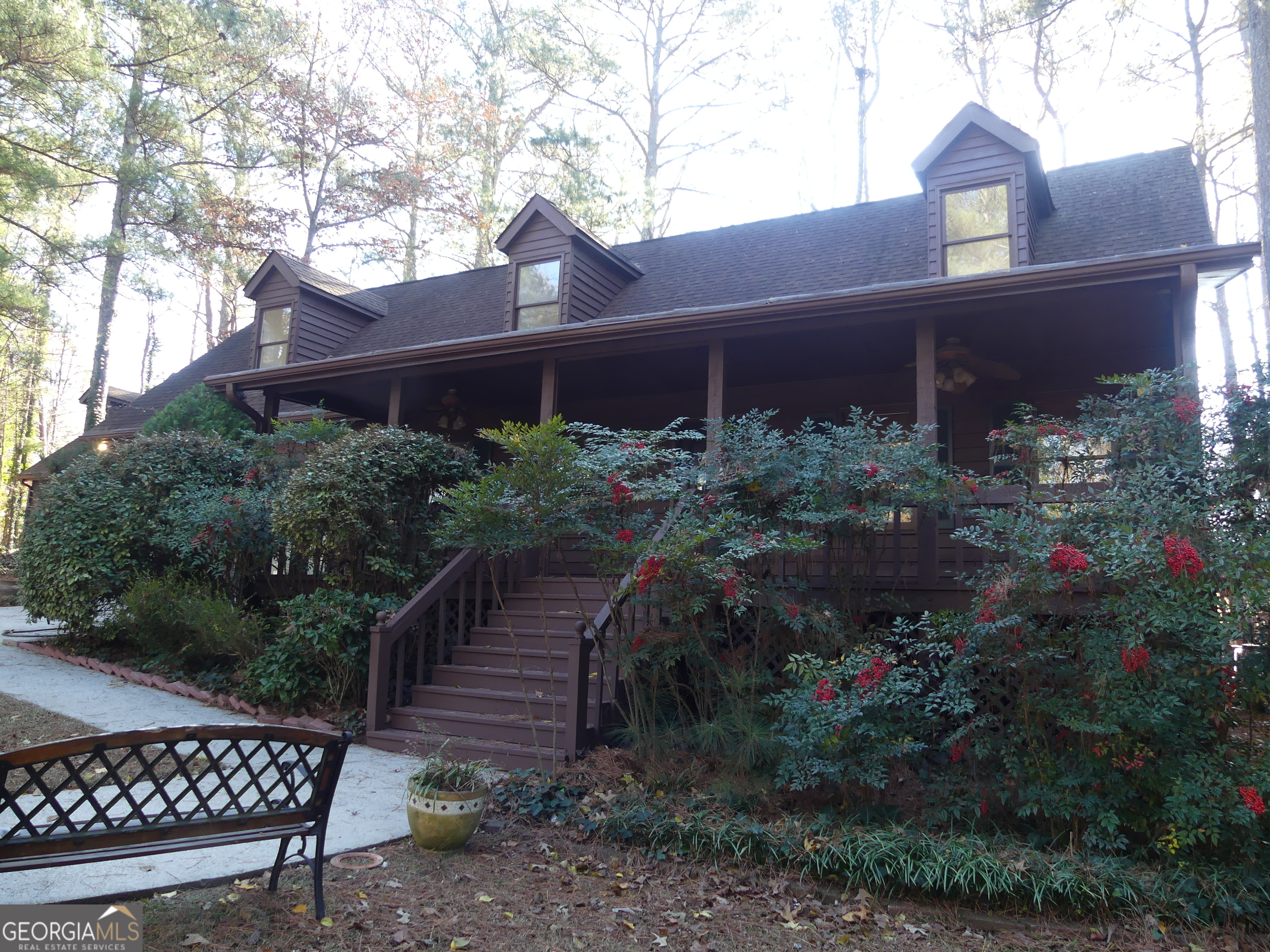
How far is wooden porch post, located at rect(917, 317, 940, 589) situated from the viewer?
21.7 feet

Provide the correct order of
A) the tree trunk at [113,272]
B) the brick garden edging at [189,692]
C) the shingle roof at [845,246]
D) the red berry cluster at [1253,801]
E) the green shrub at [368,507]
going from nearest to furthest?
1. the red berry cluster at [1253,801]
2. the brick garden edging at [189,692]
3. the green shrub at [368,507]
4. the shingle roof at [845,246]
5. the tree trunk at [113,272]

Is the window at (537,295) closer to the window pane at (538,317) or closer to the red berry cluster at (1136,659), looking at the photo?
the window pane at (538,317)

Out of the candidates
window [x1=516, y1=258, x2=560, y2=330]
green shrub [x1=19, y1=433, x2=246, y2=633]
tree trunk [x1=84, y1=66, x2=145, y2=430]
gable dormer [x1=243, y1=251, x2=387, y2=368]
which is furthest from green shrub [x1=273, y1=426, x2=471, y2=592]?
tree trunk [x1=84, y1=66, x2=145, y2=430]

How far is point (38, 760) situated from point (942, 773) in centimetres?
450

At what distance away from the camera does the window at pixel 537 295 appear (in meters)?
11.4

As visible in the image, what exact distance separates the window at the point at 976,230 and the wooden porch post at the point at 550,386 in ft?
14.5

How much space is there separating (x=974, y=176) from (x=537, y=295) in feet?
18.9

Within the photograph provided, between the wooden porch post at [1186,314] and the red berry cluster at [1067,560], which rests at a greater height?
the wooden porch post at [1186,314]

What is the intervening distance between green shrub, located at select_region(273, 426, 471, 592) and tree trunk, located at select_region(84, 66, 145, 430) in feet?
42.4

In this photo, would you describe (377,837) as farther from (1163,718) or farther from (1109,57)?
(1109,57)

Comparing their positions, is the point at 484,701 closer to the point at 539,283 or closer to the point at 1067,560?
the point at 1067,560

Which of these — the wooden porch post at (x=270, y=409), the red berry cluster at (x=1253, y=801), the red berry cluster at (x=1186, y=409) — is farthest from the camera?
the wooden porch post at (x=270, y=409)

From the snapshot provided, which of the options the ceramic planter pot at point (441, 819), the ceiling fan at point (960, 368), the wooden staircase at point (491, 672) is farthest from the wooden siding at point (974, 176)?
the ceramic planter pot at point (441, 819)

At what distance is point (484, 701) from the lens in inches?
261
